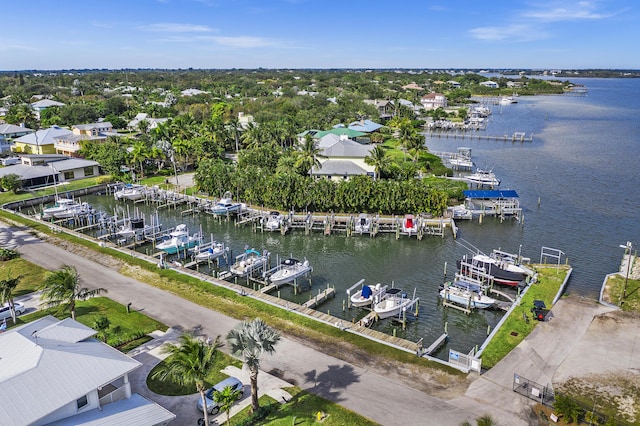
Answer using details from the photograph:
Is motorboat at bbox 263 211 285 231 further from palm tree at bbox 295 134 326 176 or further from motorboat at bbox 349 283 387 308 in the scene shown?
motorboat at bbox 349 283 387 308

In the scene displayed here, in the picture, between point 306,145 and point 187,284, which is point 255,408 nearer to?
point 187,284

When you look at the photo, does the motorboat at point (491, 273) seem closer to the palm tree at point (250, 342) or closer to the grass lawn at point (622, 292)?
the grass lawn at point (622, 292)

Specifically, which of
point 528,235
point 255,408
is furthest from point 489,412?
point 528,235

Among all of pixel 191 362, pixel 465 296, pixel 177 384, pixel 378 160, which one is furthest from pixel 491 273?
pixel 191 362

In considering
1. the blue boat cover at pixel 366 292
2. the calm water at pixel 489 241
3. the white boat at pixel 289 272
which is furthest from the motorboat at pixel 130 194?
the blue boat cover at pixel 366 292

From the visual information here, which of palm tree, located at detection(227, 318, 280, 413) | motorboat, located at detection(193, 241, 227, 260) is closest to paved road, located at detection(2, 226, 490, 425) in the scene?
palm tree, located at detection(227, 318, 280, 413)

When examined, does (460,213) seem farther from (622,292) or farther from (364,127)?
(364,127)
